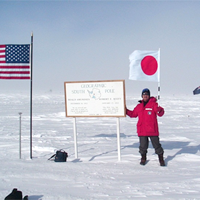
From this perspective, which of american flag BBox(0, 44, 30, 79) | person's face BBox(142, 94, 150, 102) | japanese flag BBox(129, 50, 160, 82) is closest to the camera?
person's face BBox(142, 94, 150, 102)

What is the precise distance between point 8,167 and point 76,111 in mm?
2203

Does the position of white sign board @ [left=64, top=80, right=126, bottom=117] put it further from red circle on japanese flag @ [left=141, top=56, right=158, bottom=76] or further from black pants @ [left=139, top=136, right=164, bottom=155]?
red circle on japanese flag @ [left=141, top=56, right=158, bottom=76]

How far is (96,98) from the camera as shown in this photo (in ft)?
20.4

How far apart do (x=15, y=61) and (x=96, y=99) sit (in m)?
2.45

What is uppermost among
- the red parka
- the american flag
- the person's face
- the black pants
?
the american flag

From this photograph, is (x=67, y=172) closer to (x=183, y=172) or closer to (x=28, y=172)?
(x=28, y=172)

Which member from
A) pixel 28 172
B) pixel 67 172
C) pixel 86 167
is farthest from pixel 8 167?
pixel 86 167

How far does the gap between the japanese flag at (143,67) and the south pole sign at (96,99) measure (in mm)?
1707

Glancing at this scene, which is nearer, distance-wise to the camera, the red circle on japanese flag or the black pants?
the black pants

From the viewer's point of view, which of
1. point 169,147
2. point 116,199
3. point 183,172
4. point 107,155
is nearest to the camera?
point 116,199

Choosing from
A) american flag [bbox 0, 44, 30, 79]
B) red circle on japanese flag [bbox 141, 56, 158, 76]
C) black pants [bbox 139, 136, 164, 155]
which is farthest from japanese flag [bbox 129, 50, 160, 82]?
american flag [bbox 0, 44, 30, 79]

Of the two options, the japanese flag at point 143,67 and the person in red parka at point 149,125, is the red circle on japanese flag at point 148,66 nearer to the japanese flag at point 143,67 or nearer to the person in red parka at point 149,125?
the japanese flag at point 143,67

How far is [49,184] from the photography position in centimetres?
410

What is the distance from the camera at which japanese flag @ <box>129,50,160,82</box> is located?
755 centimetres
